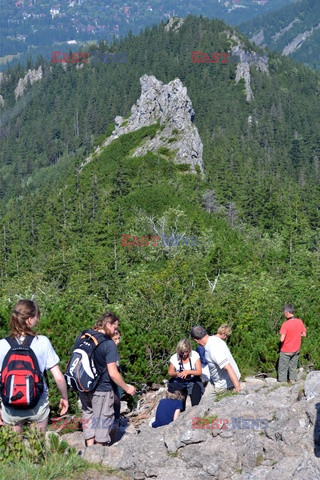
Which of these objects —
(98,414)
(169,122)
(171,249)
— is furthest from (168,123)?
(98,414)

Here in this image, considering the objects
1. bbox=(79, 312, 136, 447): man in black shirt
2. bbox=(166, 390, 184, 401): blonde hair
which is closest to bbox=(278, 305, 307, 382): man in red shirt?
bbox=(166, 390, 184, 401): blonde hair

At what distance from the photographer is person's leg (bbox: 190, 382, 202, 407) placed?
439 inches

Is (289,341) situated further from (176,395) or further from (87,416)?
(87,416)

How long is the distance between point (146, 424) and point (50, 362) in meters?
4.59

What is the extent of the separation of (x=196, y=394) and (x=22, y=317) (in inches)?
165

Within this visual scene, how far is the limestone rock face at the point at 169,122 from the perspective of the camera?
346 feet

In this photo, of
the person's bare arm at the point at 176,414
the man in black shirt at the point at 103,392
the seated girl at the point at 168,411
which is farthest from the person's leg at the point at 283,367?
the man in black shirt at the point at 103,392

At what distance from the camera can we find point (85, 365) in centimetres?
952

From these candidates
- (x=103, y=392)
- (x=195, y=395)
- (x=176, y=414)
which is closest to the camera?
(x=103, y=392)

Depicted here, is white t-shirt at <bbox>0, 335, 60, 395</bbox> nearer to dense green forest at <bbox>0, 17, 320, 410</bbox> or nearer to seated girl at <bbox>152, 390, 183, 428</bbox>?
seated girl at <bbox>152, 390, 183, 428</bbox>

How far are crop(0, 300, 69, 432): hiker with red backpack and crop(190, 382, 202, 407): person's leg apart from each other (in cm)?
330

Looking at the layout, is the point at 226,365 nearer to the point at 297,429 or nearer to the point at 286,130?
the point at 297,429

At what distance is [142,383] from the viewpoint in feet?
51.5

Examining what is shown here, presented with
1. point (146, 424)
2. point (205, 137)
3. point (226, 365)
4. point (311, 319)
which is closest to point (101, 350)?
point (226, 365)
